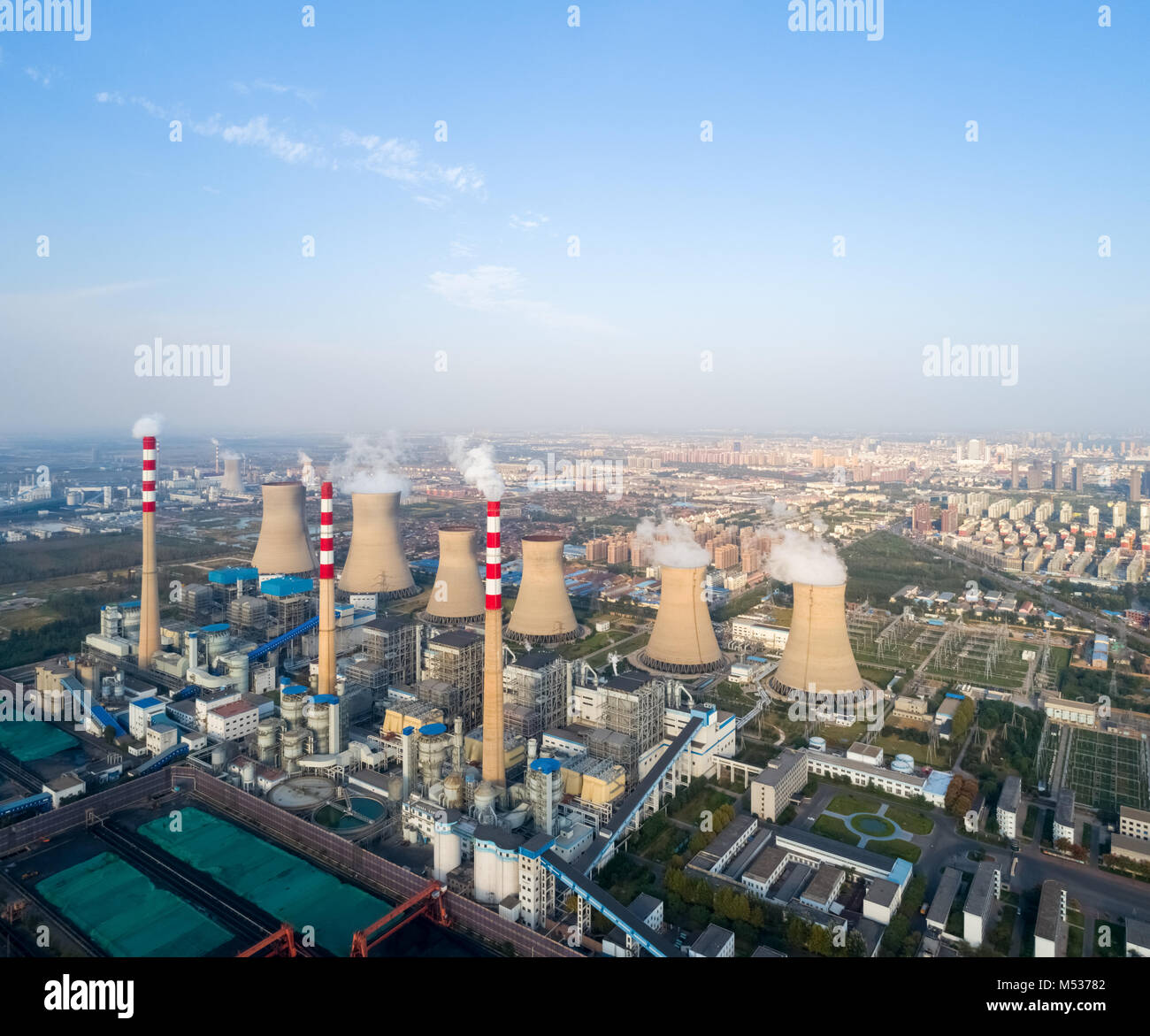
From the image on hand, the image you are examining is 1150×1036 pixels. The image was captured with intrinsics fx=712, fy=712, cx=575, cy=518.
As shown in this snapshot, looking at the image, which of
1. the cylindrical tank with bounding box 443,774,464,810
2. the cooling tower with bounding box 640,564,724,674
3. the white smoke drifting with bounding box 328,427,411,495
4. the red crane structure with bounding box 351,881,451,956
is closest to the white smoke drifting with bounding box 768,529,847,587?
the cooling tower with bounding box 640,564,724,674

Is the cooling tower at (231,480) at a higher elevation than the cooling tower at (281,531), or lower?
higher

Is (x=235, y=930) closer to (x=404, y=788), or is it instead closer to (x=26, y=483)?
(x=404, y=788)

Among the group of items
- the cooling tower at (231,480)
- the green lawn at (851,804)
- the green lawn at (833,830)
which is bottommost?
the green lawn at (833,830)

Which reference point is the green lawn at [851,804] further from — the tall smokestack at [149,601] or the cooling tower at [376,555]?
the cooling tower at [376,555]

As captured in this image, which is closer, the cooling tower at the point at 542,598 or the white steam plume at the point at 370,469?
the cooling tower at the point at 542,598

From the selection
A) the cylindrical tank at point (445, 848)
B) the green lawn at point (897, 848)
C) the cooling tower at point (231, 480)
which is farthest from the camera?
the cooling tower at point (231, 480)

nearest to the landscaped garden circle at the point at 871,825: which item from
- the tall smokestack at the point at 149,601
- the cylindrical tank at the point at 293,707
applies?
the cylindrical tank at the point at 293,707

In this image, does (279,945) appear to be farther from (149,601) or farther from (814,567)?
(814,567)
